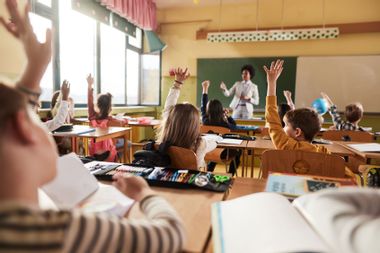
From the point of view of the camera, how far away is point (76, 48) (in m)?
4.28

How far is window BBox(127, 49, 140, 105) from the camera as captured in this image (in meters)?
5.92

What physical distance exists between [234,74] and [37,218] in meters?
5.35

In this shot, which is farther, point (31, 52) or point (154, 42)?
point (154, 42)

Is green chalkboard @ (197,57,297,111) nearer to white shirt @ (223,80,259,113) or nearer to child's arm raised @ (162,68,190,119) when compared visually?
white shirt @ (223,80,259,113)

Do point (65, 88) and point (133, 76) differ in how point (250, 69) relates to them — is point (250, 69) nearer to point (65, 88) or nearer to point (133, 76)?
point (133, 76)

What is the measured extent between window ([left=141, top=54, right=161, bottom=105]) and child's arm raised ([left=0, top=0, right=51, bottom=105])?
5.32 metres

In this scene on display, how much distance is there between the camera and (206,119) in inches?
138

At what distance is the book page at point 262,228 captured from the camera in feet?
1.68

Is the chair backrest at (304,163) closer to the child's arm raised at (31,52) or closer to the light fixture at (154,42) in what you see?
the child's arm raised at (31,52)

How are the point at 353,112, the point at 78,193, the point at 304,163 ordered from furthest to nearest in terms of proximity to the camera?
the point at 353,112, the point at 304,163, the point at 78,193

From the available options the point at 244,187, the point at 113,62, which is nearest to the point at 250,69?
the point at 113,62

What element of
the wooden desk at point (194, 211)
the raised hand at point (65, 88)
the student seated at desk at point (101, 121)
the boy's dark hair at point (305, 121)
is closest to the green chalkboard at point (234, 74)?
the student seated at desk at point (101, 121)

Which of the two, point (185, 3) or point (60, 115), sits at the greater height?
point (185, 3)

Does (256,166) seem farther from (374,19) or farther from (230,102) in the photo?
(374,19)
